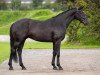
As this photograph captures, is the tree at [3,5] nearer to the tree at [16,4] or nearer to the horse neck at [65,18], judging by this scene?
the tree at [16,4]

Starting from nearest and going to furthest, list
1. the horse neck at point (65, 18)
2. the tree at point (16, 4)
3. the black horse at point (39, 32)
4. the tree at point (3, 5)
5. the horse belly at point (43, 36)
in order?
the black horse at point (39, 32) → the horse belly at point (43, 36) → the horse neck at point (65, 18) → the tree at point (16, 4) → the tree at point (3, 5)

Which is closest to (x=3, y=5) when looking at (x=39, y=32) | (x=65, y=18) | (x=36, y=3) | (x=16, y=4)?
(x=16, y=4)

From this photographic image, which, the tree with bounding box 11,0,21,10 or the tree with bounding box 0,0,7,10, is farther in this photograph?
the tree with bounding box 0,0,7,10

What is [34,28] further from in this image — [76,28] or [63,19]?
[76,28]

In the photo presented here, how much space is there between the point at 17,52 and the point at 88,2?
14.6 metres

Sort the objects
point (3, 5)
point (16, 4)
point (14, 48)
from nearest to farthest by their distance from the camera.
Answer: point (14, 48)
point (16, 4)
point (3, 5)

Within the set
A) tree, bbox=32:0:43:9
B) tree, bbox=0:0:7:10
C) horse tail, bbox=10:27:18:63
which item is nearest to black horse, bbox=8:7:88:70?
horse tail, bbox=10:27:18:63

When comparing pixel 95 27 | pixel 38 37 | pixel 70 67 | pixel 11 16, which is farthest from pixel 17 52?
pixel 11 16

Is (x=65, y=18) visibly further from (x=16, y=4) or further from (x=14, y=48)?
(x=16, y=4)

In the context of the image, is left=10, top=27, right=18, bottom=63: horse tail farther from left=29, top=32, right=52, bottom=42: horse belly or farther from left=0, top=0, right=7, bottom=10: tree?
left=0, top=0, right=7, bottom=10: tree

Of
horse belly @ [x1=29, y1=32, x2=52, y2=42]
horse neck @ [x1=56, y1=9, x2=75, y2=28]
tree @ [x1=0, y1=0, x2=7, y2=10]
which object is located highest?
horse neck @ [x1=56, y1=9, x2=75, y2=28]

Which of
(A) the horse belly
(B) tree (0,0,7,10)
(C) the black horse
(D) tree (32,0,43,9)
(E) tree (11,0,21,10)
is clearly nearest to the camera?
(C) the black horse

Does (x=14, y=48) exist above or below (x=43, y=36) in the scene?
below

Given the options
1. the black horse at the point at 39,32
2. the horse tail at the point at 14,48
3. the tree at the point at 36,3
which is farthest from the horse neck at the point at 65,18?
the tree at the point at 36,3
